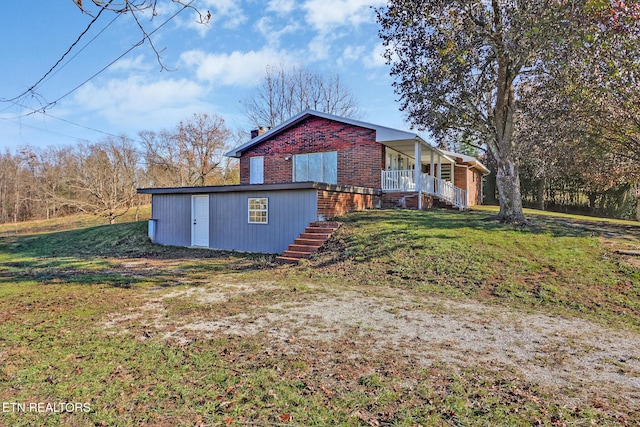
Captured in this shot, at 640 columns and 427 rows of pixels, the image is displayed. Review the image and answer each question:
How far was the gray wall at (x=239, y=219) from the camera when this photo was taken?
40.3 ft

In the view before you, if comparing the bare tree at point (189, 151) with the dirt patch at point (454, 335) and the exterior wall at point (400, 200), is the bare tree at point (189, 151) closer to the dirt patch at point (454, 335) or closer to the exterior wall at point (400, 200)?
the exterior wall at point (400, 200)

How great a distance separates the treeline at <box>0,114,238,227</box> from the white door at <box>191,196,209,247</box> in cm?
1647

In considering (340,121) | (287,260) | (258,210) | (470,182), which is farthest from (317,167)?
(470,182)

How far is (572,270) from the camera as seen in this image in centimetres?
767

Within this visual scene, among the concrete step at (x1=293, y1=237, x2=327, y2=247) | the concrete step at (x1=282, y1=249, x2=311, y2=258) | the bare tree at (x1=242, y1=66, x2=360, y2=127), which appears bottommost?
the concrete step at (x1=282, y1=249, x2=311, y2=258)

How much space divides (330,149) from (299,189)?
4.92 metres

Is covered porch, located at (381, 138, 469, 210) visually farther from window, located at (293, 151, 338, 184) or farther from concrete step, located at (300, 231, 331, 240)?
concrete step, located at (300, 231, 331, 240)

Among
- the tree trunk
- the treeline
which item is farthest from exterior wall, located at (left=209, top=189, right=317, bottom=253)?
the treeline

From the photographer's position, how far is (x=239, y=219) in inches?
527

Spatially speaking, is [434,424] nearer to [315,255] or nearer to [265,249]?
[315,255]

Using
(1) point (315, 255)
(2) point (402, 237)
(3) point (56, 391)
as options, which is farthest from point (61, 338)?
(2) point (402, 237)

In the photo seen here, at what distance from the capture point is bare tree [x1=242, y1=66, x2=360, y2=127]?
3148cm

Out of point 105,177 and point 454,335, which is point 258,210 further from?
point 105,177

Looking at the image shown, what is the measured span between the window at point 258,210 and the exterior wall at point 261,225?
0.13 meters
